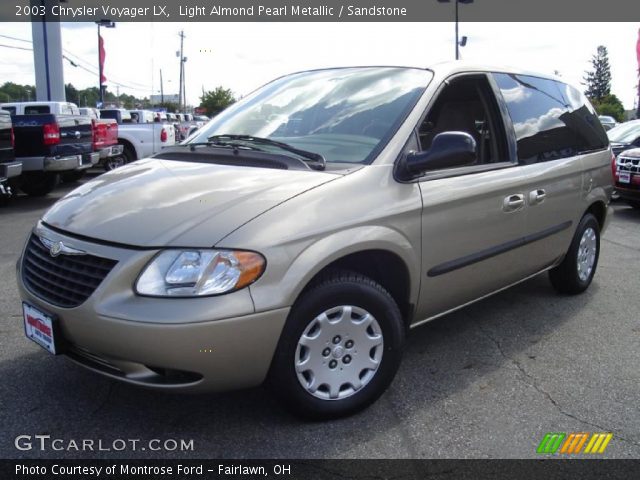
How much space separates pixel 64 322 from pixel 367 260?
139 centimetres

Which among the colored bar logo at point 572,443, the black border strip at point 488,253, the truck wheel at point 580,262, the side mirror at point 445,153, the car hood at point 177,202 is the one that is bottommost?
the colored bar logo at point 572,443

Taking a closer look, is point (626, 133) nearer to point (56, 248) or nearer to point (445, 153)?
point (445, 153)

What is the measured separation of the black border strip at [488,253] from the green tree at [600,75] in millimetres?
96337

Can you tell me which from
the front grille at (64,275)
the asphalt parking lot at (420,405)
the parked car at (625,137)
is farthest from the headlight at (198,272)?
the parked car at (625,137)

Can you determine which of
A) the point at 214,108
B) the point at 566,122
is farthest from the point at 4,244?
the point at 214,108

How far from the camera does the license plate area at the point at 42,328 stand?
263cm

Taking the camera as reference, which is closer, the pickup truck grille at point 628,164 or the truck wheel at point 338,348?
the truck wheel at point 338,348

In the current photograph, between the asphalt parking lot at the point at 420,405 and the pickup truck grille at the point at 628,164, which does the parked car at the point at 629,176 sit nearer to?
the pickup truck grille at the point at 628,164

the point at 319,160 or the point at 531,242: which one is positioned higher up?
the point at 319,160

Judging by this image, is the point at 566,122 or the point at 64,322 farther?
the point at 566,122

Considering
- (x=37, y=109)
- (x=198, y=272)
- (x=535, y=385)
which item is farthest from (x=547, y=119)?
(x=37, y=109)

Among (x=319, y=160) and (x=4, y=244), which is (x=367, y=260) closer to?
(x=319, y=160)

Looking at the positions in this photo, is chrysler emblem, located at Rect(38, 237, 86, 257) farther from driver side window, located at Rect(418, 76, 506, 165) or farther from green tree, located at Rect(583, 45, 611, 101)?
green tree, located at Rect(583, 45, 611, 101)

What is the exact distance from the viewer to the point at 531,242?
397 cm
